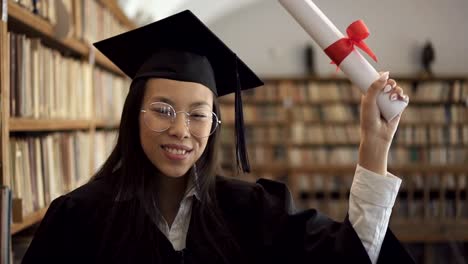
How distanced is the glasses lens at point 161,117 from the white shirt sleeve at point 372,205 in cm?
42

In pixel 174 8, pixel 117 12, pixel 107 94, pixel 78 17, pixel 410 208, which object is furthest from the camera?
pixel 410 208

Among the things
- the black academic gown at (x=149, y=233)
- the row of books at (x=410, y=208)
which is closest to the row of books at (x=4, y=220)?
the black academic gown at (x=149, y=233)

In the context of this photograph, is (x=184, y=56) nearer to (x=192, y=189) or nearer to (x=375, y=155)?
(x=192, y=189)

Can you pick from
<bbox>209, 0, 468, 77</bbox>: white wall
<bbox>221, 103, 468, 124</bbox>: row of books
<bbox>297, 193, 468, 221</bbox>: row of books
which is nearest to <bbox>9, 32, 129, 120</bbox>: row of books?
<bbox>297, 193, 468, 221</bbox>: row of books

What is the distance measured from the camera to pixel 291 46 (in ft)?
19.9

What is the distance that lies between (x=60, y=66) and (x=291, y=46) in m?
4.47

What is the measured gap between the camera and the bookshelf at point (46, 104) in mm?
1428

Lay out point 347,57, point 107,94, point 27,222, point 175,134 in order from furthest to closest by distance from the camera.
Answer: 1. point 107,94
2. point 27,222
3. point 175,134
4. point 347,57

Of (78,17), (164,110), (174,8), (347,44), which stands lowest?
(164,110)

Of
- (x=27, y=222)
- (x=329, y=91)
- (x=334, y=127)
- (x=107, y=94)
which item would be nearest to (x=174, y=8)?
(x=107, y=94)

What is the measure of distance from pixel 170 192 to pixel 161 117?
23 cm

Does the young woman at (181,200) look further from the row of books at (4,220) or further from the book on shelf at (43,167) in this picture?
the book on shelf at (43,167)

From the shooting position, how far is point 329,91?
230 inches

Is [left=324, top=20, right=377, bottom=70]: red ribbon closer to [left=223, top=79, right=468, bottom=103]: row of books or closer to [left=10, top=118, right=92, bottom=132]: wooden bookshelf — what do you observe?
[left=10, top=118, right=92, bottom=132]: wooden bookshelf
